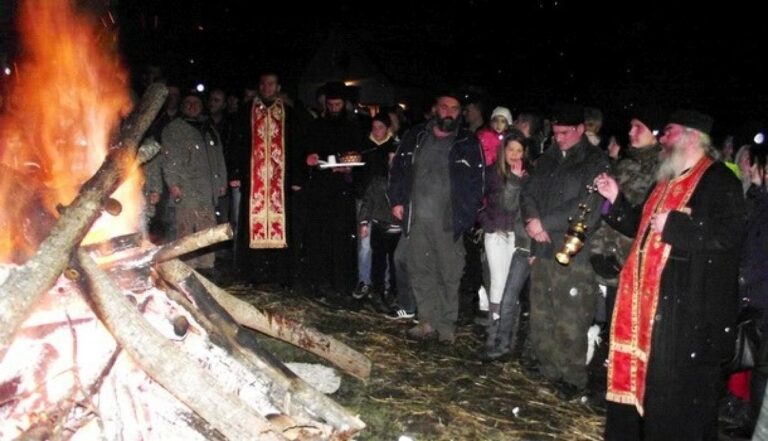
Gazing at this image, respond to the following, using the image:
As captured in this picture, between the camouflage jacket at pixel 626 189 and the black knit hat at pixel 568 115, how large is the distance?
1.64 ft

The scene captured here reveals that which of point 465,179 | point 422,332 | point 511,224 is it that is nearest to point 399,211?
point 465,179

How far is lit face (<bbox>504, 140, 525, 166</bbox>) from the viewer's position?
20.8 feet

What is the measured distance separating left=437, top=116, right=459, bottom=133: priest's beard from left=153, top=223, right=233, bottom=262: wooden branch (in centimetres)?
303

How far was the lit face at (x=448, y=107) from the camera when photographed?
6.17 metres

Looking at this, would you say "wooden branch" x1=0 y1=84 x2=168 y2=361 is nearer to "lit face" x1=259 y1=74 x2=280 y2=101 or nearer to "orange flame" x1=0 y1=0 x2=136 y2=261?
"orange flame" x1=0 y1=0 x2=136 y2=261

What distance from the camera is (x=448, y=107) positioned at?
6.18 metres

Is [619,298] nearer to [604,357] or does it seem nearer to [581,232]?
[581,232]

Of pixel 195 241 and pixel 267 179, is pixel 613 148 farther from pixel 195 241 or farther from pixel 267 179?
pixel 195 241

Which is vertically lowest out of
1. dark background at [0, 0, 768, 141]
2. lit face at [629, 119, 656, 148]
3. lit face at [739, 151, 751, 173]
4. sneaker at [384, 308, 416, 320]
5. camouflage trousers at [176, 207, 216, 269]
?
sneaker at [384, 308, 416, 320]

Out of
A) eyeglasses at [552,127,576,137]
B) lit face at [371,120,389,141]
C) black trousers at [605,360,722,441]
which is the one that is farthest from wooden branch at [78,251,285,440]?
lit face at [371,120,389,141]

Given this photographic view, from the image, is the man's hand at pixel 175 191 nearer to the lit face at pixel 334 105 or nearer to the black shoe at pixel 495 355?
the lit face at pixel 334 105

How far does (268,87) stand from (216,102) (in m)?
2.29

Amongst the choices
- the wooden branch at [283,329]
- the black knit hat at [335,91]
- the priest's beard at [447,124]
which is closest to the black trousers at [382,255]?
the black knit hat at [335,91]

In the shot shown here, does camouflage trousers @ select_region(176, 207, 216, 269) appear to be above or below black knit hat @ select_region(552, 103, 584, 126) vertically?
below
